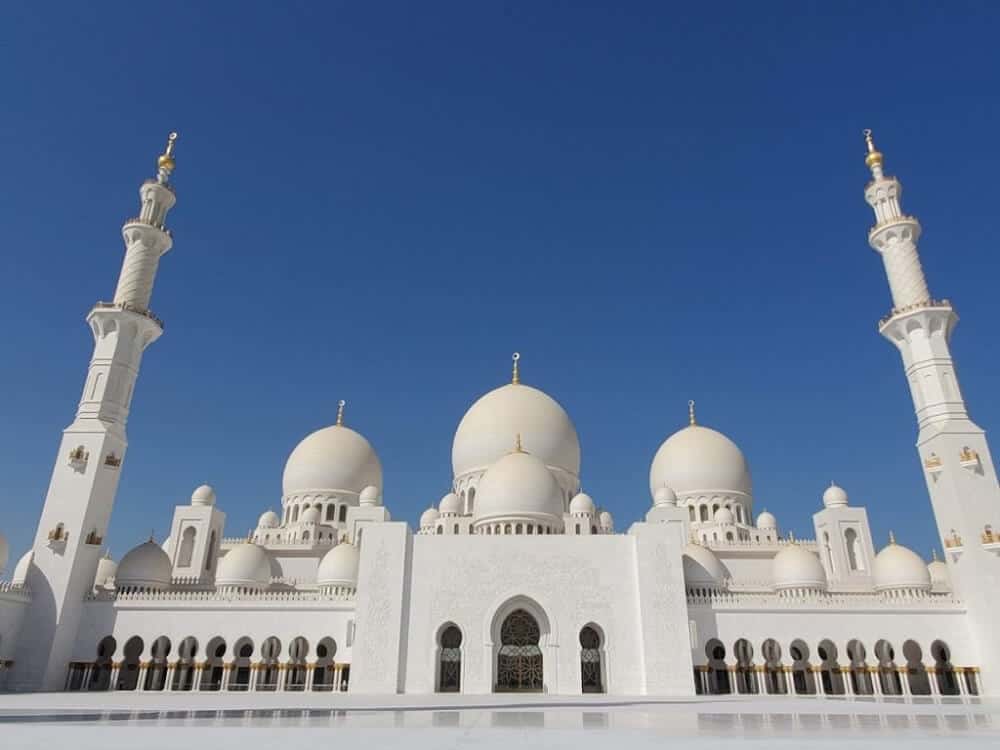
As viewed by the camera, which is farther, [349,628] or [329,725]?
[349,628]

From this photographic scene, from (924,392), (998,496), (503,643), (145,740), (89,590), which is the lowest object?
(145,740)

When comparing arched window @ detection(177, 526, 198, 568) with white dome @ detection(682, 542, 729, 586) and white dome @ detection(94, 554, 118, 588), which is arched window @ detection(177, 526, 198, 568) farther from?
A: white dome @ detection(682, 542, 729, 586)

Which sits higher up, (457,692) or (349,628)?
(349,628)

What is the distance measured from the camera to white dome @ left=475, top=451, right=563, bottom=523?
23828mm

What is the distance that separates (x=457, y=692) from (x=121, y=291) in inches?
763

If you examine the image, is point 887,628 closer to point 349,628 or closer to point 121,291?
point 349,628

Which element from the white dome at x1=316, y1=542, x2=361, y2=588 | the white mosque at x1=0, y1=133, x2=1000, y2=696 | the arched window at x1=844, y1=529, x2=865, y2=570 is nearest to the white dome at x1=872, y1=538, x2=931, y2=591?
the white mosque at x1=0, y1=133, x2=1000, y2=696

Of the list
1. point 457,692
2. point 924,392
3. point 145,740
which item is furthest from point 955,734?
point 924,392

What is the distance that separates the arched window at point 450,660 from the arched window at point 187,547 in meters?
13.4

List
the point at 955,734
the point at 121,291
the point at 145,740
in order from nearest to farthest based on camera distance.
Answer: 1. the point at 145,740
2. the point at 955,734
3. the point at 121,291

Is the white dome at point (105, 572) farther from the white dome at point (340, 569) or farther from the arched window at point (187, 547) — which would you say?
the white dome at point (340, 569)

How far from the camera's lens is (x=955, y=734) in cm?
743

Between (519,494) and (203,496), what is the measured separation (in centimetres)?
1453

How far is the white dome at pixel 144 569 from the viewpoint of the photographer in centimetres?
2266
